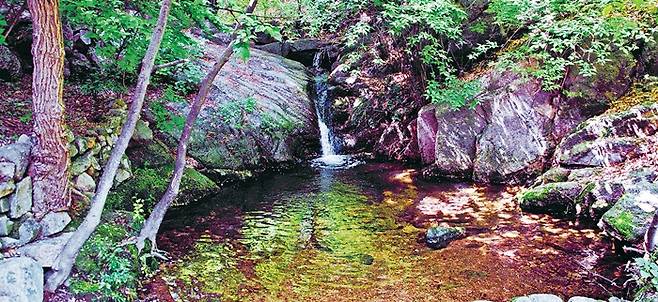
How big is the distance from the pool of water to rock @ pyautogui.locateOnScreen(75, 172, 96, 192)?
1385 millimetres

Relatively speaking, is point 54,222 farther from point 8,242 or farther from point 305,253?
point 305,253

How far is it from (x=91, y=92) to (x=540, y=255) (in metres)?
8.43

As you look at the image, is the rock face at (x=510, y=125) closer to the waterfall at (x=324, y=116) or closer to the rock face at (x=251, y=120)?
the waterfall at (x=324, y=116)

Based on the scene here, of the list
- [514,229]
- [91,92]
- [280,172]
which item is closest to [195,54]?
[91,92]

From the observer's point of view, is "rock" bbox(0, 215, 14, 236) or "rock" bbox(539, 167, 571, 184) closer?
"rock" bbox(0, 215, 14, 236)

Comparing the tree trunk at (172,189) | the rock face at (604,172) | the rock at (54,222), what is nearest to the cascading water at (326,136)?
the rock face at (604,172)

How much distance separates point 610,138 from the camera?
28.7 ft

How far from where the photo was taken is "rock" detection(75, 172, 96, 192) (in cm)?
640

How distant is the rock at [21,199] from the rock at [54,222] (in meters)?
0.22

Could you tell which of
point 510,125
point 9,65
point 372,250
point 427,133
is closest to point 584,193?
point 510,125

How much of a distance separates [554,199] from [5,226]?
325 inches

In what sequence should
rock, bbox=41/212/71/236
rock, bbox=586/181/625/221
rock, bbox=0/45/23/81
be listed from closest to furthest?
rock, bbox=41/212/71/236, rock, bbox=586/181/625/221, rock, bbox=0/45/23/81

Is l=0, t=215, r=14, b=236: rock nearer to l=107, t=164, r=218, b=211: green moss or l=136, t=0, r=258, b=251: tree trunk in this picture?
l=136, t=0, r=258, b=251: tree trunk

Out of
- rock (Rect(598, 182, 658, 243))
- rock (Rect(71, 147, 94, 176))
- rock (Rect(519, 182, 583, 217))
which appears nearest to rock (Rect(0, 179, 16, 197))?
rock (Rect(71, 147, 94, 176))
